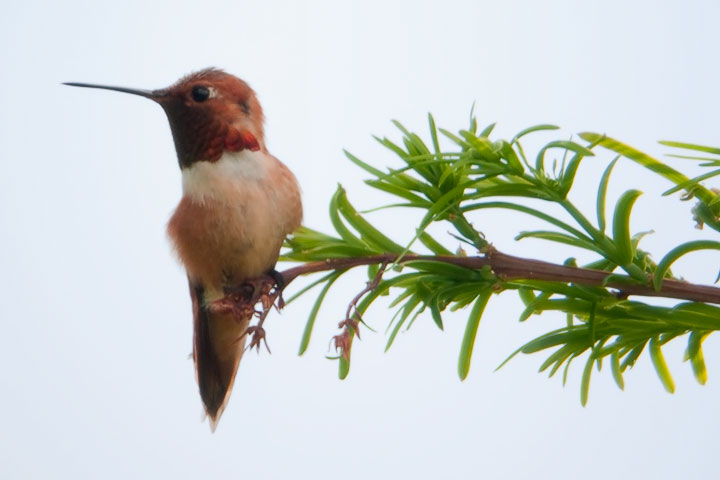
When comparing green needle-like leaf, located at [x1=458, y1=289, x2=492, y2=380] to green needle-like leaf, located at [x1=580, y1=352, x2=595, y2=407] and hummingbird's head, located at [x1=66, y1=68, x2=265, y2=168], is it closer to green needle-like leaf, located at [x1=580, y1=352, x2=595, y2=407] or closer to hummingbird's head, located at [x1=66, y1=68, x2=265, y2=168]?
green needle-like leaf, located at [x1=580, y1=352, x2=595, y2=407]

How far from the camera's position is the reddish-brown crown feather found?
1749 millimetres

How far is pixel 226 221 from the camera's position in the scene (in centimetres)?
161

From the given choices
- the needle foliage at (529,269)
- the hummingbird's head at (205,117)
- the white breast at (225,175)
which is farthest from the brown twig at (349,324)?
the hummingbird's head at (205,117)

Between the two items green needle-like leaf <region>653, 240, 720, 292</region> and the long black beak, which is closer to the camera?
green needle-like leaf <region>653, 240, 720, 292</region>

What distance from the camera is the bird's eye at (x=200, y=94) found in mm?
1802

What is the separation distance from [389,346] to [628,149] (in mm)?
375

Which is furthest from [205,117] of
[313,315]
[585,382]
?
[585,382]

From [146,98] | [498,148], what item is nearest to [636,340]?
[498,148]

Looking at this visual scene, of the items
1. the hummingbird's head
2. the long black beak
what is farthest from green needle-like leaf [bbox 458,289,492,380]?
the long black beak

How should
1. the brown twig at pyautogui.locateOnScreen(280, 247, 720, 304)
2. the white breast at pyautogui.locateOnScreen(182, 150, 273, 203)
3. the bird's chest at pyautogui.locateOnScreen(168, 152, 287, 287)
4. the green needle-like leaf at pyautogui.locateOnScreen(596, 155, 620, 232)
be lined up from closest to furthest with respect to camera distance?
the brown twig at pyautogui.locateOnScreen(280, 247, 720, 304) < the green needle-like leaf at pyautogui.locateOnScreen(596, 155, 620, 232) < the bird's chest at pyautogui.locateOnScreen(168, 152, 287, 287) < the white breast at pyautogui.locateOnScreen(182, 150, 273, 203)

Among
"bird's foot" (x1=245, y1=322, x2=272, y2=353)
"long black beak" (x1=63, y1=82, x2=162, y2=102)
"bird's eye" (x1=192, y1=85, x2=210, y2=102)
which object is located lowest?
"bird's foot" (x1=245, y1=322, x2=272, y2=353)

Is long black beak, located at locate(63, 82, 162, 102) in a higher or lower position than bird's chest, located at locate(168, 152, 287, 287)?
higher

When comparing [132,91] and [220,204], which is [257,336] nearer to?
[220,204]

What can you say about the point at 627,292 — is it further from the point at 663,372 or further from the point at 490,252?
the point at 663,372
